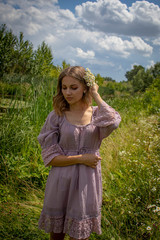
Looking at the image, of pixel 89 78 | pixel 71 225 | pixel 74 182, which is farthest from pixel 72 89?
pixel 71 225

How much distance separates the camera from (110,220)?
2297 mm

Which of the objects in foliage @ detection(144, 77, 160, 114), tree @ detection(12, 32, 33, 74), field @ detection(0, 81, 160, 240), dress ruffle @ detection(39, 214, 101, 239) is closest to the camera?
dress ruffle @ detection(39, 214, 101, 239)

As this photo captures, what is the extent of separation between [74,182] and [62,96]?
2.49 feet

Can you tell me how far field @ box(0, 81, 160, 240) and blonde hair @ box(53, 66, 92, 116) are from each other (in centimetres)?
117

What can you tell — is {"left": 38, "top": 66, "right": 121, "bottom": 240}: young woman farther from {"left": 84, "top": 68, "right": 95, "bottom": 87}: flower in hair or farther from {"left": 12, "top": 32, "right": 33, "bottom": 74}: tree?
{"left": 12, "top": 32, "right": 33, "bottom": 74}: tree

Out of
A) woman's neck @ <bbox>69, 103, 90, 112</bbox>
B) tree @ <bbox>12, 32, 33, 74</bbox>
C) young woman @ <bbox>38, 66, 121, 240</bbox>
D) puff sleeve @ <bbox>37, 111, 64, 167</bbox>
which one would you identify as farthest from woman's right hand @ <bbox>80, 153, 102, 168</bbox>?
tree @ <bbox>12, 32, 33, 74</bbox>

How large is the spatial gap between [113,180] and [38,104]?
2161 millimetres

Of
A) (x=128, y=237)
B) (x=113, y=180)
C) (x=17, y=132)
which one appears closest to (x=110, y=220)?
(x=128, y=237)

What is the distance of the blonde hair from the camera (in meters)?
1.64

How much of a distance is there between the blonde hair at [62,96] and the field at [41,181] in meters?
1.17

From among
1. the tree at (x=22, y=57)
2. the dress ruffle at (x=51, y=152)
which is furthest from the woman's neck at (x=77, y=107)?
the tree at (x=22, y=57)

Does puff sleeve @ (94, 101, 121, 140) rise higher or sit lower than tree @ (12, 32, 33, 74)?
lower

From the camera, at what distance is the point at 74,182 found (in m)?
1.60

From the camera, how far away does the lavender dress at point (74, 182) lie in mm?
1573
